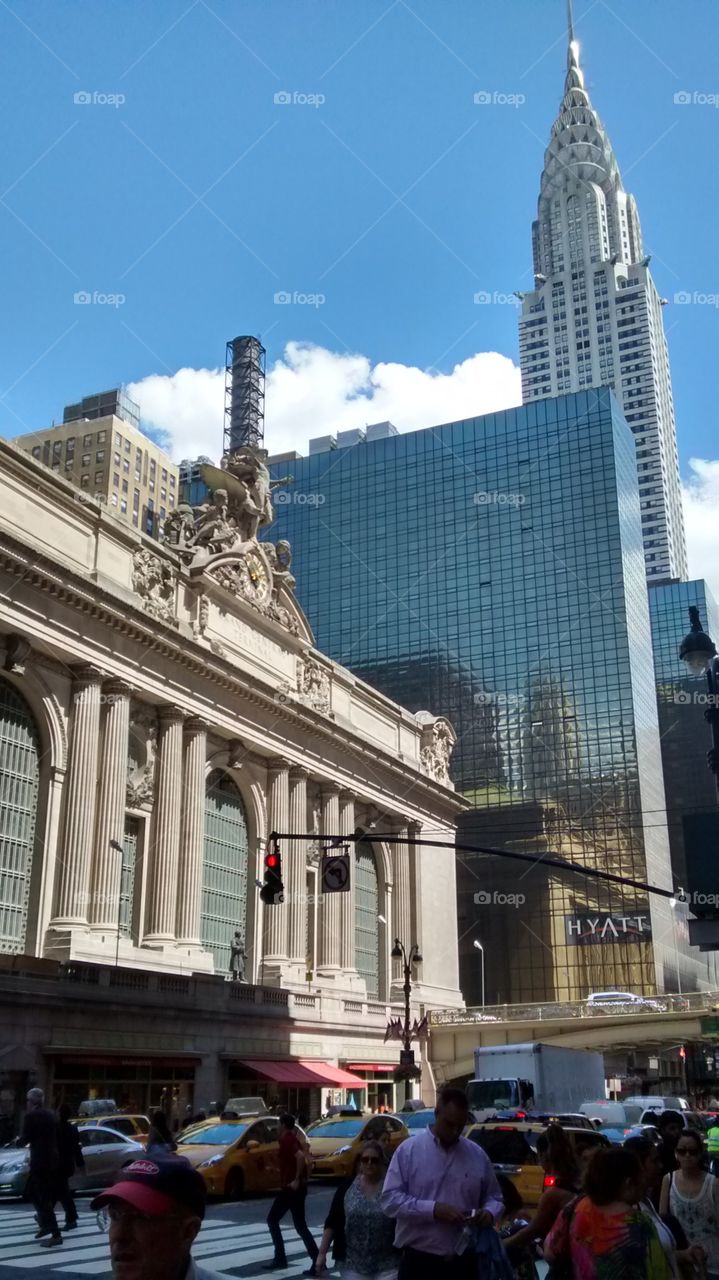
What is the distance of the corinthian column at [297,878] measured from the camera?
51.5m

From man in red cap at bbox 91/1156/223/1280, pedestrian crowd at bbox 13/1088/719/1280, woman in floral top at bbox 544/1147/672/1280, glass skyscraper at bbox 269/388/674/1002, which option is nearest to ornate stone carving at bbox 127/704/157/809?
pedestrian crowd at bbox 13/1088/719/1280

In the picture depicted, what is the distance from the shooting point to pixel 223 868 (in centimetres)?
5000

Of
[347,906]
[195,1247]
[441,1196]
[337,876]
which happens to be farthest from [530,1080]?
[441,1196]

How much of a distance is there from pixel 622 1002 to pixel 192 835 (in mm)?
30828

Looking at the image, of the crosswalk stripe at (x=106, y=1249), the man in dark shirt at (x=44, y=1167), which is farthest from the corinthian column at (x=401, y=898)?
the man in dark shirt at (x=44, y=1167)

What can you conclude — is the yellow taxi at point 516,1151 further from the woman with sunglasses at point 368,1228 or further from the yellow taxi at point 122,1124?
the yellow taxi at point 122,1124

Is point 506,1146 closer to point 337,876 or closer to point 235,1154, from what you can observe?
point 235,1154

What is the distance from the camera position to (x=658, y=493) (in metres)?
158

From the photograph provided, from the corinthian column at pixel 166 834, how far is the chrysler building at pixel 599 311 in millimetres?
119362

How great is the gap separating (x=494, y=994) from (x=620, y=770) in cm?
2200

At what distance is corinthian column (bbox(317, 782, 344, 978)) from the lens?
5491cm

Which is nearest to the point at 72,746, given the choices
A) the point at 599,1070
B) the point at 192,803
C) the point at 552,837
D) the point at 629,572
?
the point at 192,803

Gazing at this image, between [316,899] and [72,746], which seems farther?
[316,899]

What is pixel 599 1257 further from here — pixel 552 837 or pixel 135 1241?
pixel 552 837
